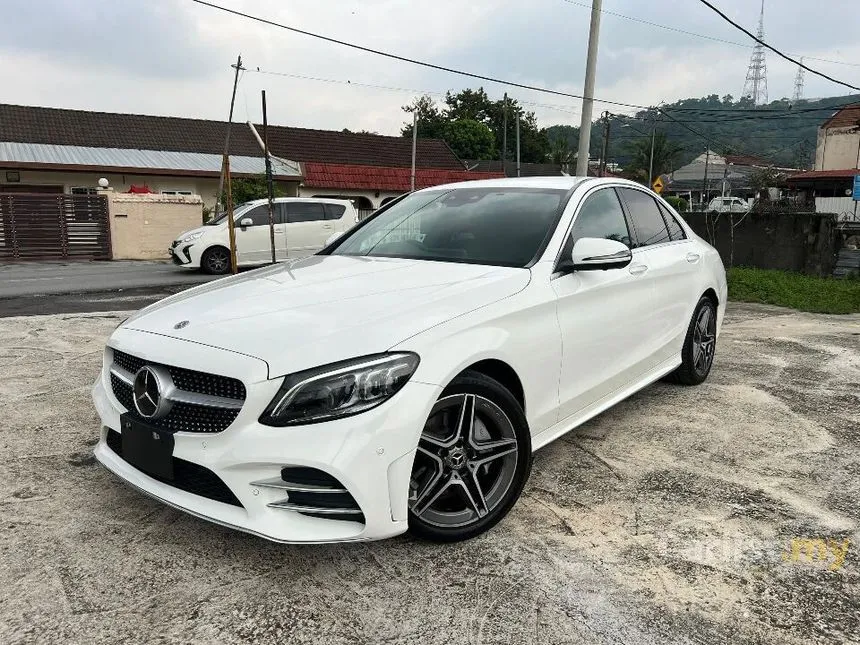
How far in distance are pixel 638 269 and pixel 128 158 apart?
2557 centimetres

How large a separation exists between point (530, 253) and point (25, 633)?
100.0 inches

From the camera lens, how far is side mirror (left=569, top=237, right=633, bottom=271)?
10.4 ft

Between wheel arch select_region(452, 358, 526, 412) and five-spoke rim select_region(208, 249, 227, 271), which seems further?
five-spoke rim select_region(208, 249, 227, 271)

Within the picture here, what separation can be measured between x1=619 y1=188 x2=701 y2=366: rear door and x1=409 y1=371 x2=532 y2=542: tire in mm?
1699

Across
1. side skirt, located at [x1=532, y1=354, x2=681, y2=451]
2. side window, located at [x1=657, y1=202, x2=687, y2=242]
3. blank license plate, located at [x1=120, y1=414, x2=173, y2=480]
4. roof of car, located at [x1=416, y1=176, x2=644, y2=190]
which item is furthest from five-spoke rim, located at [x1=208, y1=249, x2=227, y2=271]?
blank license plate, located at [x1=120, y1=414, x2=173, y2=480]

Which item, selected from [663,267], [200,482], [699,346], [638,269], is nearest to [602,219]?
[638,269]

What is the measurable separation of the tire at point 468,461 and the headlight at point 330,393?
29cm

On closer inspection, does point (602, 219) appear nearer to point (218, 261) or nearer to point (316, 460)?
point (316, 460)

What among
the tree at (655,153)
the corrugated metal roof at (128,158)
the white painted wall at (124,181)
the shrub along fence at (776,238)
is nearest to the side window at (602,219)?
the shrub along fence at (776,238)

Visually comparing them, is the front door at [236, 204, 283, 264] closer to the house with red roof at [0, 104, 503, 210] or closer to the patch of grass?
the house with red roof at [0, 104, 503, 210]

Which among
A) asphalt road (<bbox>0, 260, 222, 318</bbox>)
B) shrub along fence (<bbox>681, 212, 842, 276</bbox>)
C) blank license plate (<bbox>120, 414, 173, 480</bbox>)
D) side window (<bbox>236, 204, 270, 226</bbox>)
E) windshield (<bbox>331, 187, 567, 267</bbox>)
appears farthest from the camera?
side window (<bbox>236, 204, 270, 226</bbox>)

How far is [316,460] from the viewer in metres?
2.19

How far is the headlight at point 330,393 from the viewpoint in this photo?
223 cm

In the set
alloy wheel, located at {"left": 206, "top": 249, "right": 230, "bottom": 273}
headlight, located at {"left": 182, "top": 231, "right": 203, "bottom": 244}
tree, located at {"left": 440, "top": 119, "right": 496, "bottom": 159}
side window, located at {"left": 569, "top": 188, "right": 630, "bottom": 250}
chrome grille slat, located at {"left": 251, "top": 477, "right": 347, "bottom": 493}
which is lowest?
alloy wheel, located at {"left": 206, "top": 249, "right": 230, "bottom": 273}
